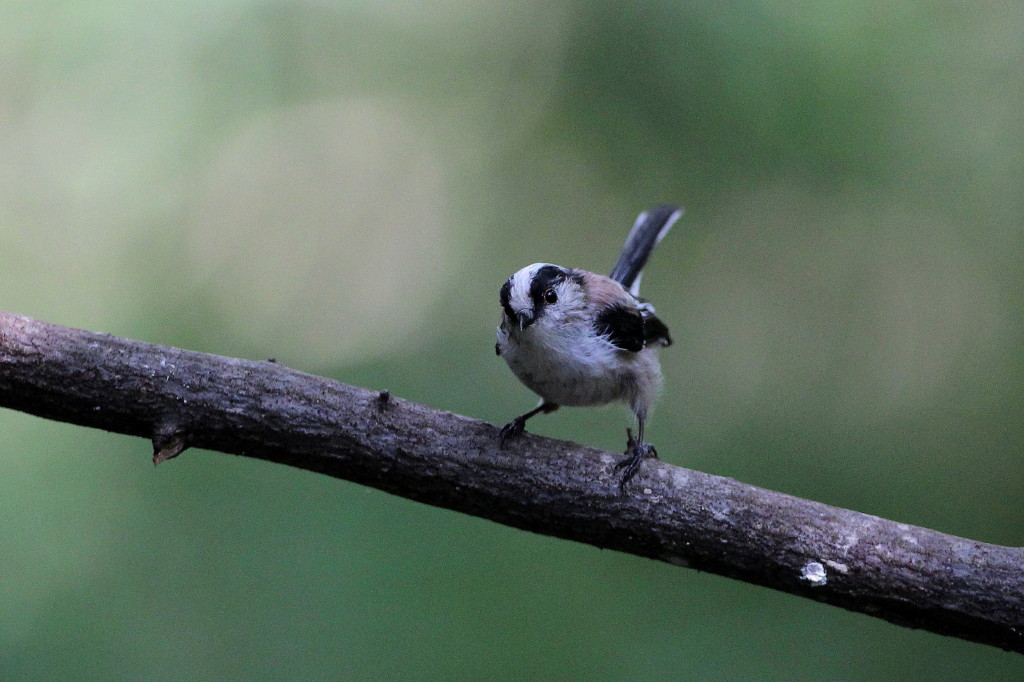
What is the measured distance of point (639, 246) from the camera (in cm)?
447

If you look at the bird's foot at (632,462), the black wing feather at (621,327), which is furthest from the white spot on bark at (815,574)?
the black wing feather at (621,327)

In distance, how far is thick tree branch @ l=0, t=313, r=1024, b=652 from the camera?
8.31ft

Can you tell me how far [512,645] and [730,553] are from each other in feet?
6.74

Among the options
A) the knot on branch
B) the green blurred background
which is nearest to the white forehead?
the knot on branch

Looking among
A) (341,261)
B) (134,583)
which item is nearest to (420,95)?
(341,261)

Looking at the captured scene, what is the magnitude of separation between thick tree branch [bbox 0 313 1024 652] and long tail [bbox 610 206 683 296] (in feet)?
5.67

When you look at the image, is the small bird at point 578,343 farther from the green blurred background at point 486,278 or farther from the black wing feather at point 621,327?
the green blurred background at point 486,278

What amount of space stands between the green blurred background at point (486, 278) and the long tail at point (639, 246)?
4.40 feet

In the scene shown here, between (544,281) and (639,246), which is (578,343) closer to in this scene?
(544,281)

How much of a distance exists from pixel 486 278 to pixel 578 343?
2.96 metres

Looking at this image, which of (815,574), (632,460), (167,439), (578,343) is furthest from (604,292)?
(167,439)

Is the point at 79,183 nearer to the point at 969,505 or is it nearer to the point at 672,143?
the point at 672,143

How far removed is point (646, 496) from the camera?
2752 millimetres

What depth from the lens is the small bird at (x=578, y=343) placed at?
Result: 10.4ft
